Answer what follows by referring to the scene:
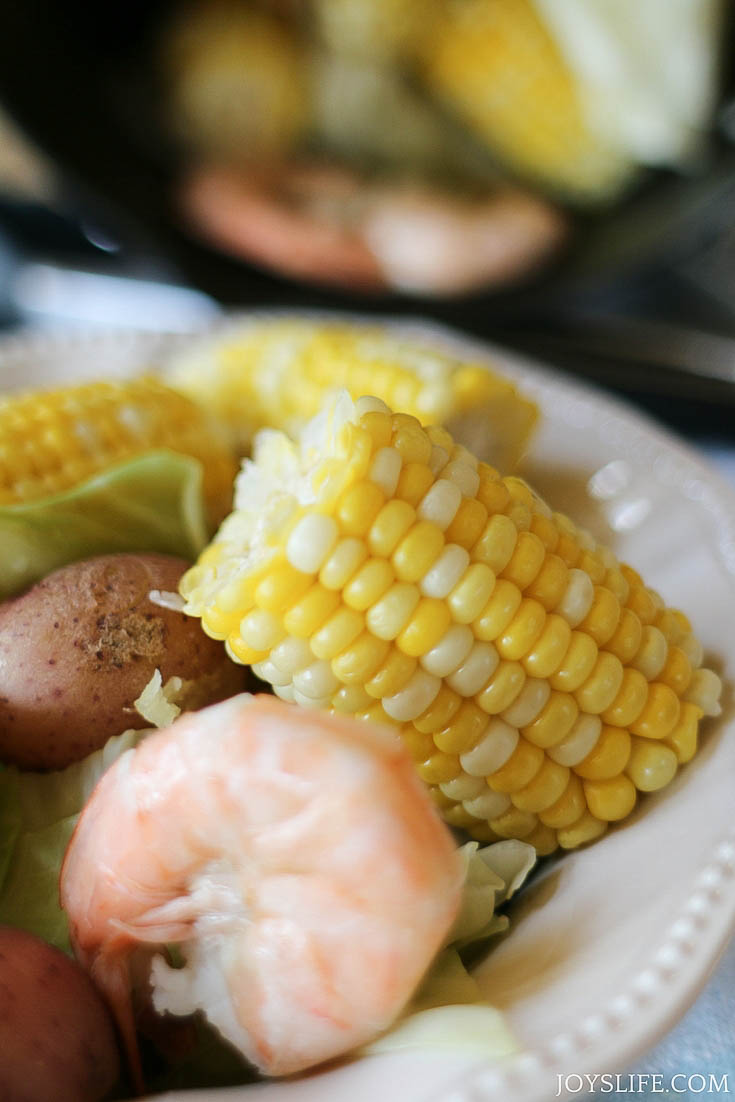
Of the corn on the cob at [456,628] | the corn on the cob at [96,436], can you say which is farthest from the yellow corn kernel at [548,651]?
the corn on the cob at [96,436]

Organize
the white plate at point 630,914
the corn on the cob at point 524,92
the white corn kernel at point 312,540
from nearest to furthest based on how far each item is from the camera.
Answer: the white plate at point 630,914, the white corn kernel at point 312,540, the corn on the cob at point 524,92

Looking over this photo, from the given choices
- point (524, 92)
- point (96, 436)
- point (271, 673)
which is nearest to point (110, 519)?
point (96, 436)

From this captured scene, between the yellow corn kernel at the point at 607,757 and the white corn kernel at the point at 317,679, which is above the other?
the yellow corn kernel at the point at 607,757

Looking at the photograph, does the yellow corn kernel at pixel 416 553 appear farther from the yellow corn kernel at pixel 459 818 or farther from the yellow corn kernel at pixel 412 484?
the yellow corn kernel at pixel 459 818

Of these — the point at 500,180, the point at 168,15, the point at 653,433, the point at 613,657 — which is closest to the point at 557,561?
the point at 613,657

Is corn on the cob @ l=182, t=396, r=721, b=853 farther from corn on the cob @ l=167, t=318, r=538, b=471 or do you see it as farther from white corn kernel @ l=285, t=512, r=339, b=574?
corn on the cob @ l=167, t=318, r=538, b=471

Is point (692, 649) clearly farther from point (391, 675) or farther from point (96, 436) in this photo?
point (96, 436)
